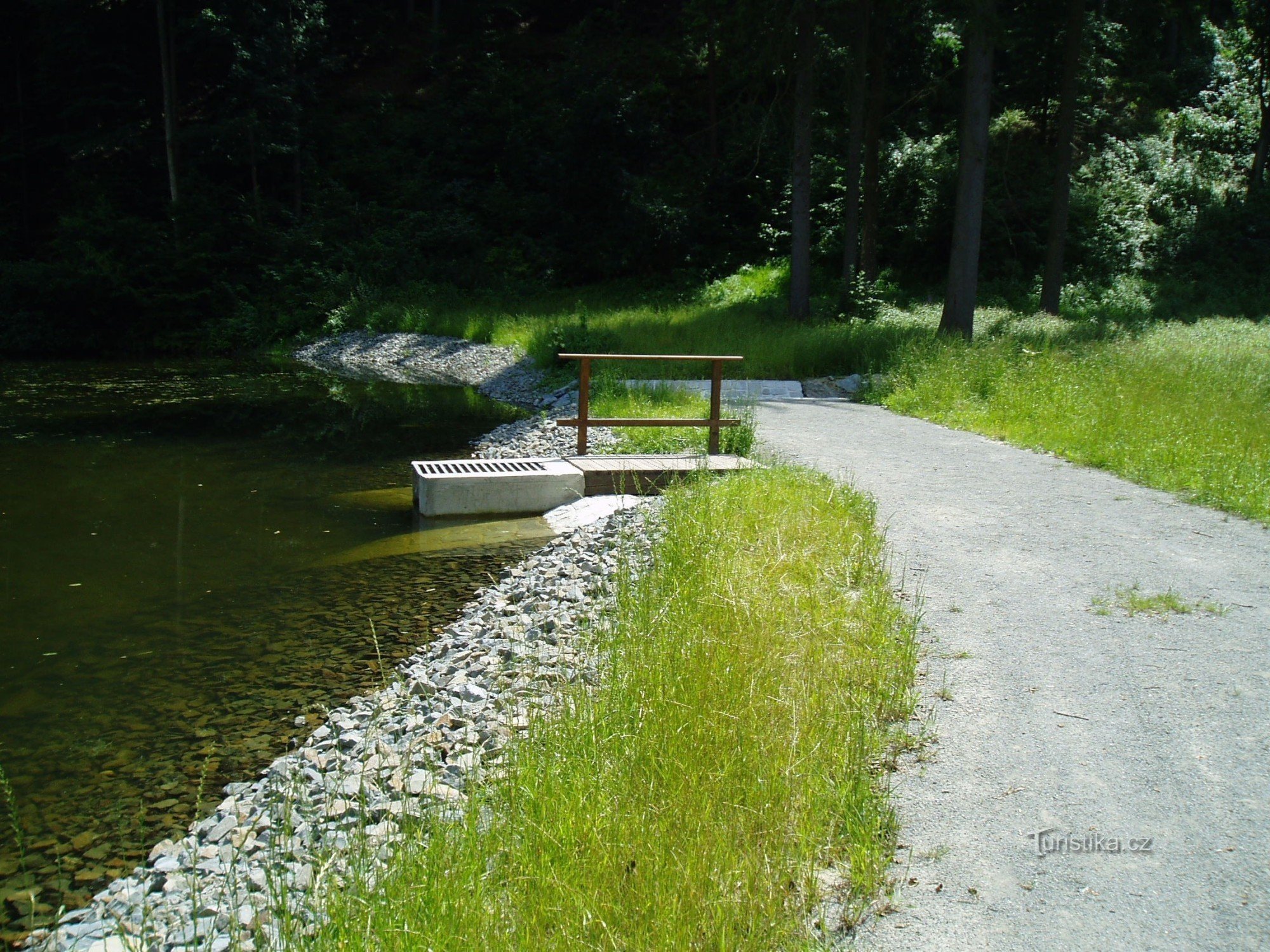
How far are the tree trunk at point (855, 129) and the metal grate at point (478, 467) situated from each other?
13607mm

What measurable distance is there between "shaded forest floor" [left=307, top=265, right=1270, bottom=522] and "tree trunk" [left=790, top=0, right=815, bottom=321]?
860 mm

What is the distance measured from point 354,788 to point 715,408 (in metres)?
6.65

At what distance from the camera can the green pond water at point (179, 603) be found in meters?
4.80

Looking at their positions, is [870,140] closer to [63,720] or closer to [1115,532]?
[1115,532]

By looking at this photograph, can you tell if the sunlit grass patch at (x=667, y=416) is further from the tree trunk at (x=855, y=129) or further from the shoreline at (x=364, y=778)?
the tree trunk at (x=855, y=129)

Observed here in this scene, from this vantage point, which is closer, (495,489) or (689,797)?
(689,797)

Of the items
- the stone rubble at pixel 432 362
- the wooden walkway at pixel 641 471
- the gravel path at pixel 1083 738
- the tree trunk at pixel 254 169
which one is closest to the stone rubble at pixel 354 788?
the gravel path at pixel 1083 738

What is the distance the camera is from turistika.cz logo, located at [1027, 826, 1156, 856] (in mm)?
3463

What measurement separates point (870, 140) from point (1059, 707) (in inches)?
864

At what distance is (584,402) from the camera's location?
10.7 meters

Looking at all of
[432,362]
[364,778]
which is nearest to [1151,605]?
[364,778]

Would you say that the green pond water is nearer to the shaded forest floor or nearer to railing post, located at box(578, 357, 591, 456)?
railing post, located at box(578, 357, 591, 456)

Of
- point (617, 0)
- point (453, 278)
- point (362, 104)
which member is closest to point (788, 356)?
point (453, 278)

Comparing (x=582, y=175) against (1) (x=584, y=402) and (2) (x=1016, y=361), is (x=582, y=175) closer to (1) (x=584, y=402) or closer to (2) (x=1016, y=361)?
(2) (x=1016, y=361)
